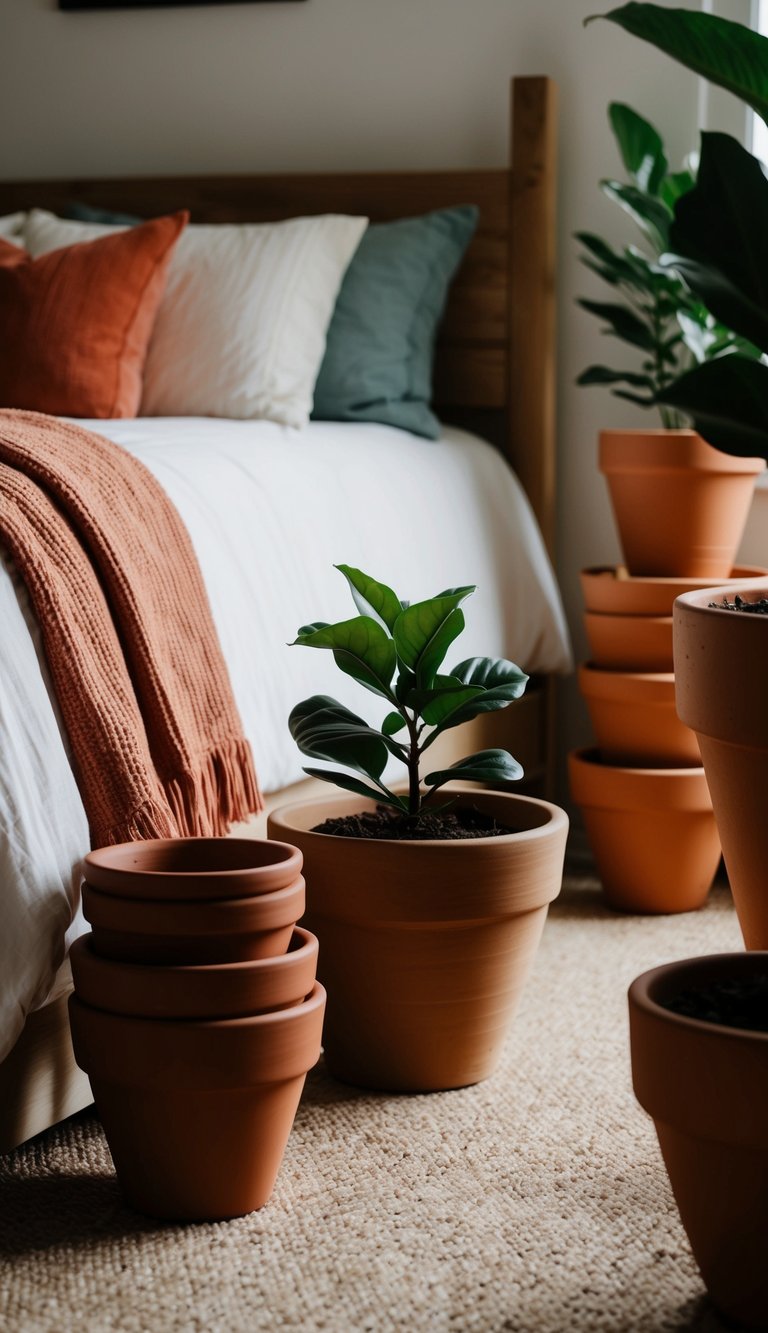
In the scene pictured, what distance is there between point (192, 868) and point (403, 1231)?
39 centimetres

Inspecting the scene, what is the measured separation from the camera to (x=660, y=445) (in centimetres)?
237

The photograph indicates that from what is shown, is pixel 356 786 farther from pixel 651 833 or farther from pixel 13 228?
pixel 13 228

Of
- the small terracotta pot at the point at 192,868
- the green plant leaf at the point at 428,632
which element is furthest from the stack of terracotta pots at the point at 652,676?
the small terracotta pot at the point at 192,868

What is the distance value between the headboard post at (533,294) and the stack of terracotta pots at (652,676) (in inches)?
11.2

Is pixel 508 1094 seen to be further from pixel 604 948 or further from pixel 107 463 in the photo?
pixel 107 463

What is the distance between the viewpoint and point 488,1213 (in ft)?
4.55

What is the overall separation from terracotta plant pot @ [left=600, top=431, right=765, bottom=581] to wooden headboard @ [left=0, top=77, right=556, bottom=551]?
0.30 m

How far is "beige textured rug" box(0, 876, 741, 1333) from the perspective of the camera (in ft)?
3.99

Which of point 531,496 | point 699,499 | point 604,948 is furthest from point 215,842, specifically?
point 531,496

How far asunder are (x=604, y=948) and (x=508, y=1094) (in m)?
0.58

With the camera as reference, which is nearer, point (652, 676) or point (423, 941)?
point (423, 941)

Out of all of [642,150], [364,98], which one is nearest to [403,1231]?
[642,150]

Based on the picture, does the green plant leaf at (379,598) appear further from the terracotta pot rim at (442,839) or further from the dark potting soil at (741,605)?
the dark potting soil at (741,605)

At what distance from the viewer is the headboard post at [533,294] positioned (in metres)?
2.66
